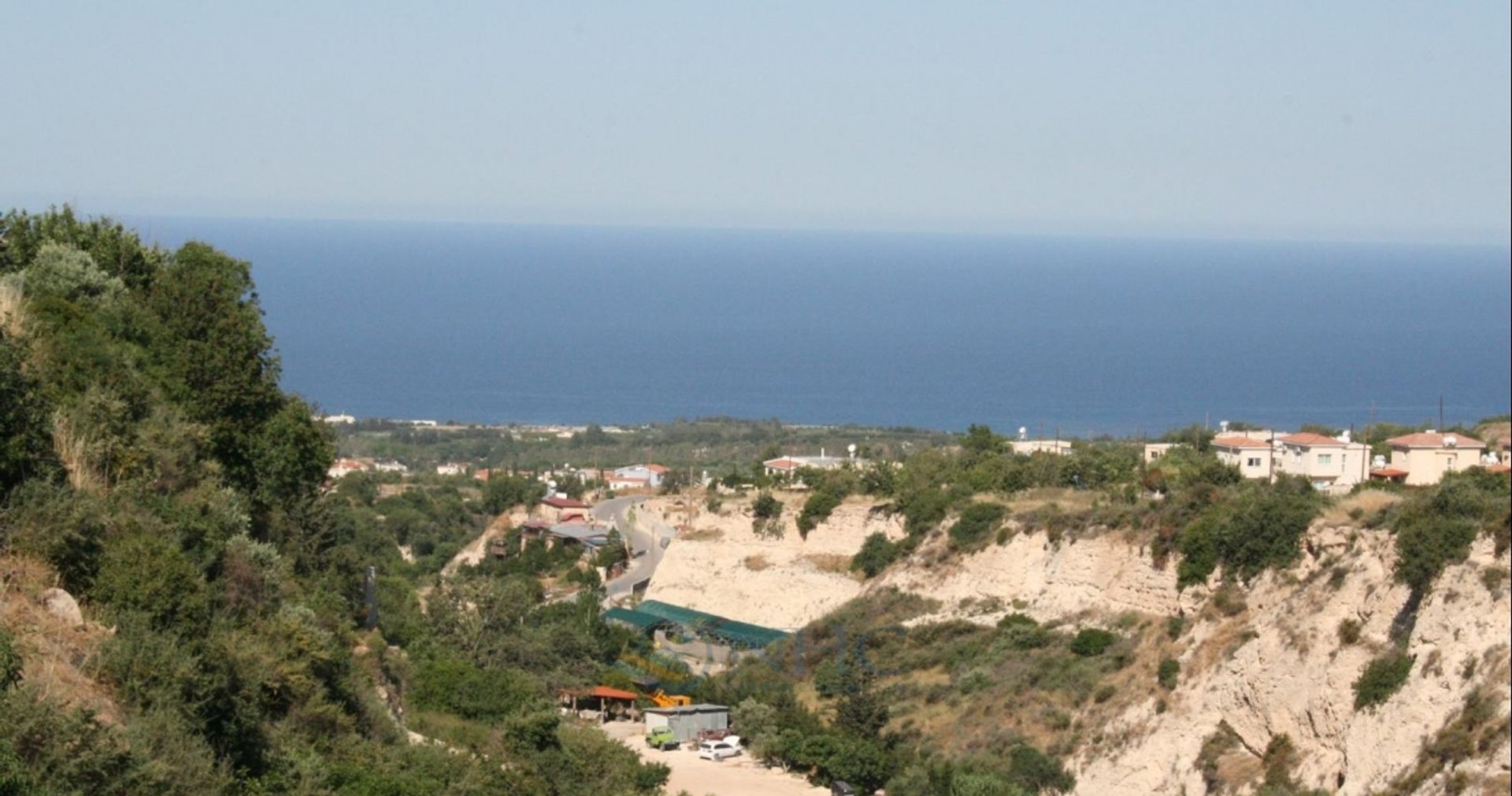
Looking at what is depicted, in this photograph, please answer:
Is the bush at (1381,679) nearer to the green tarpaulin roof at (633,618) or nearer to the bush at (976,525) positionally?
the bush at (976,525)

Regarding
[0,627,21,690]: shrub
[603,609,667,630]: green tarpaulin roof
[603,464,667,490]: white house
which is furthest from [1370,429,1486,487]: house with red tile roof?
[603,464,667,490]: white house

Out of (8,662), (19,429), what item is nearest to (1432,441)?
(19,429)

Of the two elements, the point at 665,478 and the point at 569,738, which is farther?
the point at 665,478

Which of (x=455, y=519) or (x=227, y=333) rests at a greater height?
(x=227, y=333)

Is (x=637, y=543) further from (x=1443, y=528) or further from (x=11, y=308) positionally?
(x=11, y=308)

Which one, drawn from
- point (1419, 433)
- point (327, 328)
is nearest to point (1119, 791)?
point (1419, 433)

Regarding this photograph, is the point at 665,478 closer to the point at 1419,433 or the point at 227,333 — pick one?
the point at 1419,433

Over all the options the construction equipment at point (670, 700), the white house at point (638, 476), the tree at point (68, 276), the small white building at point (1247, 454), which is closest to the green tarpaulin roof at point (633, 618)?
the construction equipment at point (670, 700)
